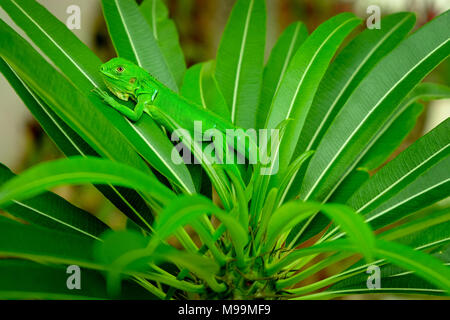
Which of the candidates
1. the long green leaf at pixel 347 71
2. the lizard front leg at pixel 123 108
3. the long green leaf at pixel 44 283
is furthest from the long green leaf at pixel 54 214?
the long green leaf at pixel 347 71

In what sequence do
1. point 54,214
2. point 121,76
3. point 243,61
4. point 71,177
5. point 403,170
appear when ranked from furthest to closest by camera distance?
point 243,61 < point 121,76 < point 403,170 < point 54,214 < point 71,177

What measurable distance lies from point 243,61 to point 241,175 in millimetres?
395

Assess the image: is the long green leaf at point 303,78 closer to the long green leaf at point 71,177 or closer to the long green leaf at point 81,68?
the long green leaf at point 81,68

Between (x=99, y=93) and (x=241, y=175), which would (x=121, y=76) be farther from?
(x=241, y=175)

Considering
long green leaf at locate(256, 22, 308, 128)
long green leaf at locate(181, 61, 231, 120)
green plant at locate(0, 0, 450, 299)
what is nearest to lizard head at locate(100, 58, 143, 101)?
green plant at locate(0, 0, 450, 299)

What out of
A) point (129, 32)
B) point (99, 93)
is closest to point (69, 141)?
point (99, 93)

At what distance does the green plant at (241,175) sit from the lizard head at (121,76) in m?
0.02

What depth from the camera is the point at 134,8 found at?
3.64ft

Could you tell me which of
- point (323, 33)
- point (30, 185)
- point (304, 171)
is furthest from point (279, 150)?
point (30, 185)

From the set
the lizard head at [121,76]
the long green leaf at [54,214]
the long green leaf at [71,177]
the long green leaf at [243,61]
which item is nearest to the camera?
the long green leaf at [71,177]

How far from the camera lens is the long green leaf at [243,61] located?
114 cm

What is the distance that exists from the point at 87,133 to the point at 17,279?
0.26 m

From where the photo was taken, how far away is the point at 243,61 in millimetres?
1203

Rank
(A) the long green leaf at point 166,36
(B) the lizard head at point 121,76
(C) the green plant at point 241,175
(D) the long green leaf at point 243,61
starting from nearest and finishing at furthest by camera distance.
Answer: (C) the green plant at point 241,175 → (B) the lizard head at point 121,76 → (D) the long green leaf at point 243,61 → (A) the long green leaf at point 166,36
